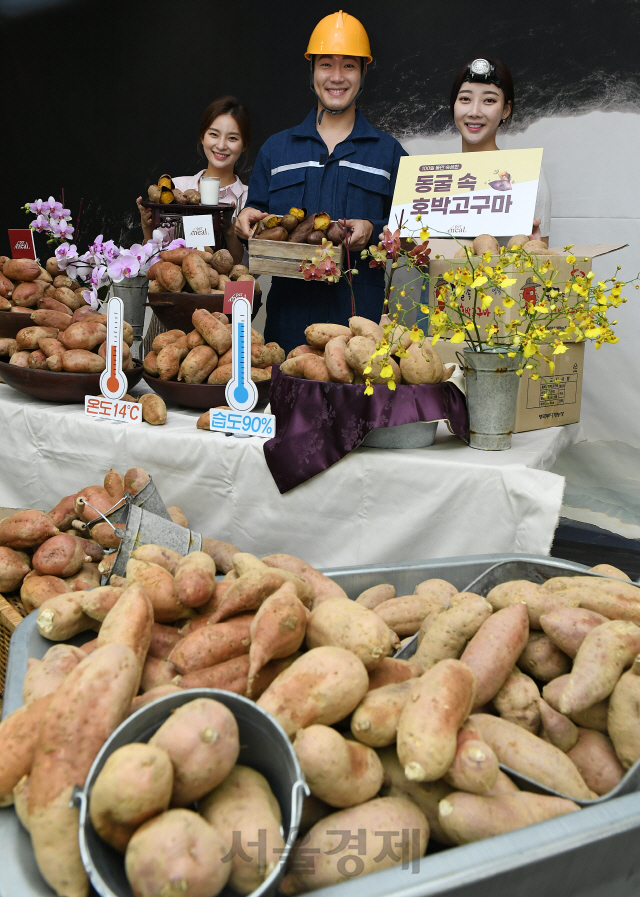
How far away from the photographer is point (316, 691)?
2.38 feet

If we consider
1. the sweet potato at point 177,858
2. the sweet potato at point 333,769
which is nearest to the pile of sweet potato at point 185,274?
the sweet potato at point 333,769

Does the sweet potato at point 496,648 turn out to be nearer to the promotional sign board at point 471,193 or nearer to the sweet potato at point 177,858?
the sweet potato at point 177,858

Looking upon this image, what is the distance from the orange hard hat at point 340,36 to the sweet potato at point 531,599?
2.62m

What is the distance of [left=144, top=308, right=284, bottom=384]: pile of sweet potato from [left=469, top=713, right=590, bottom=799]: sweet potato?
1.53m

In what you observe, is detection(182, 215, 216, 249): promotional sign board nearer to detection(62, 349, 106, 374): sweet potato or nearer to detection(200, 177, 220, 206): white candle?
detection(200, 177, 220, 206): white candle

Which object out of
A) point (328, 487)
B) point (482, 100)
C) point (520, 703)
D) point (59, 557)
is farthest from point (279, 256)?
point (520, 703)

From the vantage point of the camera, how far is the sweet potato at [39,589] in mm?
1525

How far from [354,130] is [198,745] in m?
3.07

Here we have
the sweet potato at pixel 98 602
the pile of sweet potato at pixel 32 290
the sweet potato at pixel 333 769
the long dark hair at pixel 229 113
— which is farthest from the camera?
the long dark hair at pixel 229 113

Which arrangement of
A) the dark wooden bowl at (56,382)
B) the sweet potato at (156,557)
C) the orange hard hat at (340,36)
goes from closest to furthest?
the sweet potato at (156,557) → the dark wooden bowl at (56,382) → the orange hard hat at (340,36)

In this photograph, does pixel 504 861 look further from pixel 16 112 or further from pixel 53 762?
pixel 16 112

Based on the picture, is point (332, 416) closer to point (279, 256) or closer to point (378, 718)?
point (279, 256)

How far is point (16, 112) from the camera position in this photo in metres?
6.09

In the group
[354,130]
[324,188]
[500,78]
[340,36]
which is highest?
[340,36]
